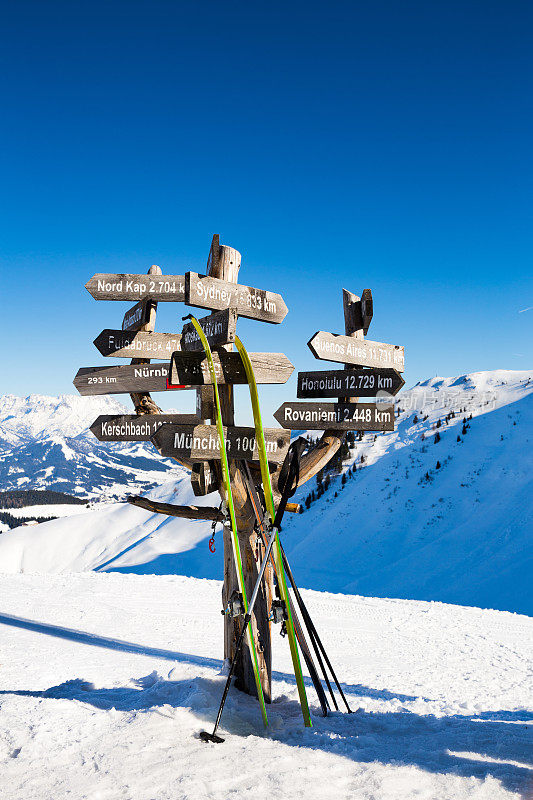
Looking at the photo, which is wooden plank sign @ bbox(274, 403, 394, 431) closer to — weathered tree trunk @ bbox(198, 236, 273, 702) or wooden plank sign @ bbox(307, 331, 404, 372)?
Result: wooden plank sign @ bbox(307, 331, 404, 372)

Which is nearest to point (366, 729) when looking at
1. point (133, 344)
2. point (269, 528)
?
point (269, 528)

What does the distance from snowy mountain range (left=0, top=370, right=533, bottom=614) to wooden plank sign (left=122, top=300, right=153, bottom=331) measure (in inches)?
657

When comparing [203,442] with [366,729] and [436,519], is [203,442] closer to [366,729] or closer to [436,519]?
[366,729]

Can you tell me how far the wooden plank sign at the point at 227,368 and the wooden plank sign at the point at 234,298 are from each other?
56cm

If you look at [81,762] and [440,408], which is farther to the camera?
[440,408]

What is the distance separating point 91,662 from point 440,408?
133 feet

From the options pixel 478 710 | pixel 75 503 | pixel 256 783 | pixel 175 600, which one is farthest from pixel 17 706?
pixel 75 503

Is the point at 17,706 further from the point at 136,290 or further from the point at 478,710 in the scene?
the point at 478,710

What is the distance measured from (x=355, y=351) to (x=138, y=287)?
2.83m

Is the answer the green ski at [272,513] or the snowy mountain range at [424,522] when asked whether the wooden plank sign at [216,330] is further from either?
the snowy mountain range at [424,522]

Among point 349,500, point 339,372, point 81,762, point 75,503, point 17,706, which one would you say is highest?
point 339,372

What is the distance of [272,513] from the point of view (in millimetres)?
4852

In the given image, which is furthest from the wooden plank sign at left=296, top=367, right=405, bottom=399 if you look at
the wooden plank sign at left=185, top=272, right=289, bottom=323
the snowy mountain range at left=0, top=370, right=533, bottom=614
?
the snowy mountain range at left=0, top=370, right=533, bottom=614

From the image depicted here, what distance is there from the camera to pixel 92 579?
48.5ft
